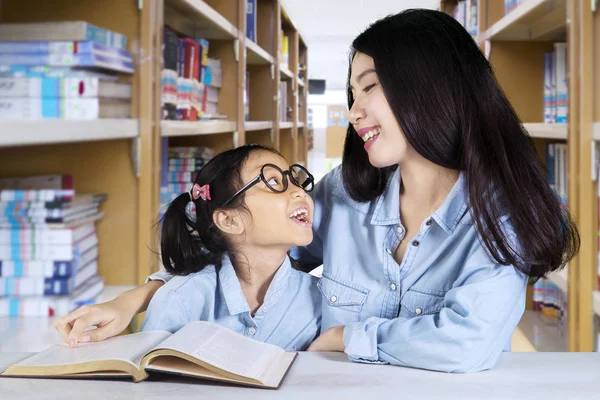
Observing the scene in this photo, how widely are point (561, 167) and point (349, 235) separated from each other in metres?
1.60

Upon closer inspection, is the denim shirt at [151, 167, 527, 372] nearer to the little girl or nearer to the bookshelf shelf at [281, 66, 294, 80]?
the little girl

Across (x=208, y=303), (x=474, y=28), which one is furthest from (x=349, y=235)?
(x=474, y=28)

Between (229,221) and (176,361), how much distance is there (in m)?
0.61

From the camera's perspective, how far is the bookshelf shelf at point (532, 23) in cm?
239

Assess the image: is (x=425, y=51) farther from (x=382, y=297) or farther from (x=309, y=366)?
(x=309, y=366)

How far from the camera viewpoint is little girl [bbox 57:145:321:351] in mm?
1443

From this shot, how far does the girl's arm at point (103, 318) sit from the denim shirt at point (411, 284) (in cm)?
13

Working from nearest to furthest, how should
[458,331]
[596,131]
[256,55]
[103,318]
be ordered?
[458,331] → [103,318] → [596,131] → [256,55]

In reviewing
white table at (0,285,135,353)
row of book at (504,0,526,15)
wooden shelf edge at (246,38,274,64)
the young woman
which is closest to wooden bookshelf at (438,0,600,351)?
row of book at (504,0,526,15)

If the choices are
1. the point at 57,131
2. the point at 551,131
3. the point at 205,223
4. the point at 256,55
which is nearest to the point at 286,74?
the point at 256,55

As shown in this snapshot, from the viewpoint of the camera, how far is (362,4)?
8586 mm

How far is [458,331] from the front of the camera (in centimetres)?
109

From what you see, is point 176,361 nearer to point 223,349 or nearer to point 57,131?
point 223,349

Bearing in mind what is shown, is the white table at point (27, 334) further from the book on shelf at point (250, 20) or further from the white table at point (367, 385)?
the book on shelf at point (250, 20)
